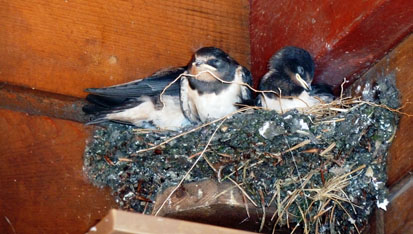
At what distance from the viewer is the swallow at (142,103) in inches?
105

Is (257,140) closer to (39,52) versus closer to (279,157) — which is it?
(279,157)

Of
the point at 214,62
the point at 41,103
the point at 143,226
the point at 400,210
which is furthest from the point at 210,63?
the point at 143,226

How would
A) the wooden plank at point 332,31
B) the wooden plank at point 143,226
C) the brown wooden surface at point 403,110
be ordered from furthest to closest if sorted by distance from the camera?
the wooden plank at point 332,31, the brown wooden surface at point 403,110, the wooden plank at point 143,226

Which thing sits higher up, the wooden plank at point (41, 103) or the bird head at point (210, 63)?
the bird head at point (210, 63)

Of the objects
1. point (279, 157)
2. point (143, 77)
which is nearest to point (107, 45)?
point (143, 77)

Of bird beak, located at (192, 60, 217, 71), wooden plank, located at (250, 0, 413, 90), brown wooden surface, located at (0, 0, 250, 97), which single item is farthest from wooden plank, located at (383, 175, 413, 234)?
brown wooden surface, located at (0, 0, 250, 97)

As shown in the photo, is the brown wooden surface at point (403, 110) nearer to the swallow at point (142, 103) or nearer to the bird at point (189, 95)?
the bird at point (189, 95)

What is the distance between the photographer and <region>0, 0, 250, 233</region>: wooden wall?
244cm

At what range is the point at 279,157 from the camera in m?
2.46

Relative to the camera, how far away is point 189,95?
2959 mm

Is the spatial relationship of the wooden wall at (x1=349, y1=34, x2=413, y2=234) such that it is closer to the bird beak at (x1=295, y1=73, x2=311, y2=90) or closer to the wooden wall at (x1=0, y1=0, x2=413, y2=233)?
the wooden wall at (x1=0, y1=0, x2=413, y2=233)

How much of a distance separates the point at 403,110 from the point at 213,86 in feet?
2.69

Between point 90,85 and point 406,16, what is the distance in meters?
1.17

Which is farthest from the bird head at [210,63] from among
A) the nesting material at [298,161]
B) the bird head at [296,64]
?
the nesting material at [298,161]
